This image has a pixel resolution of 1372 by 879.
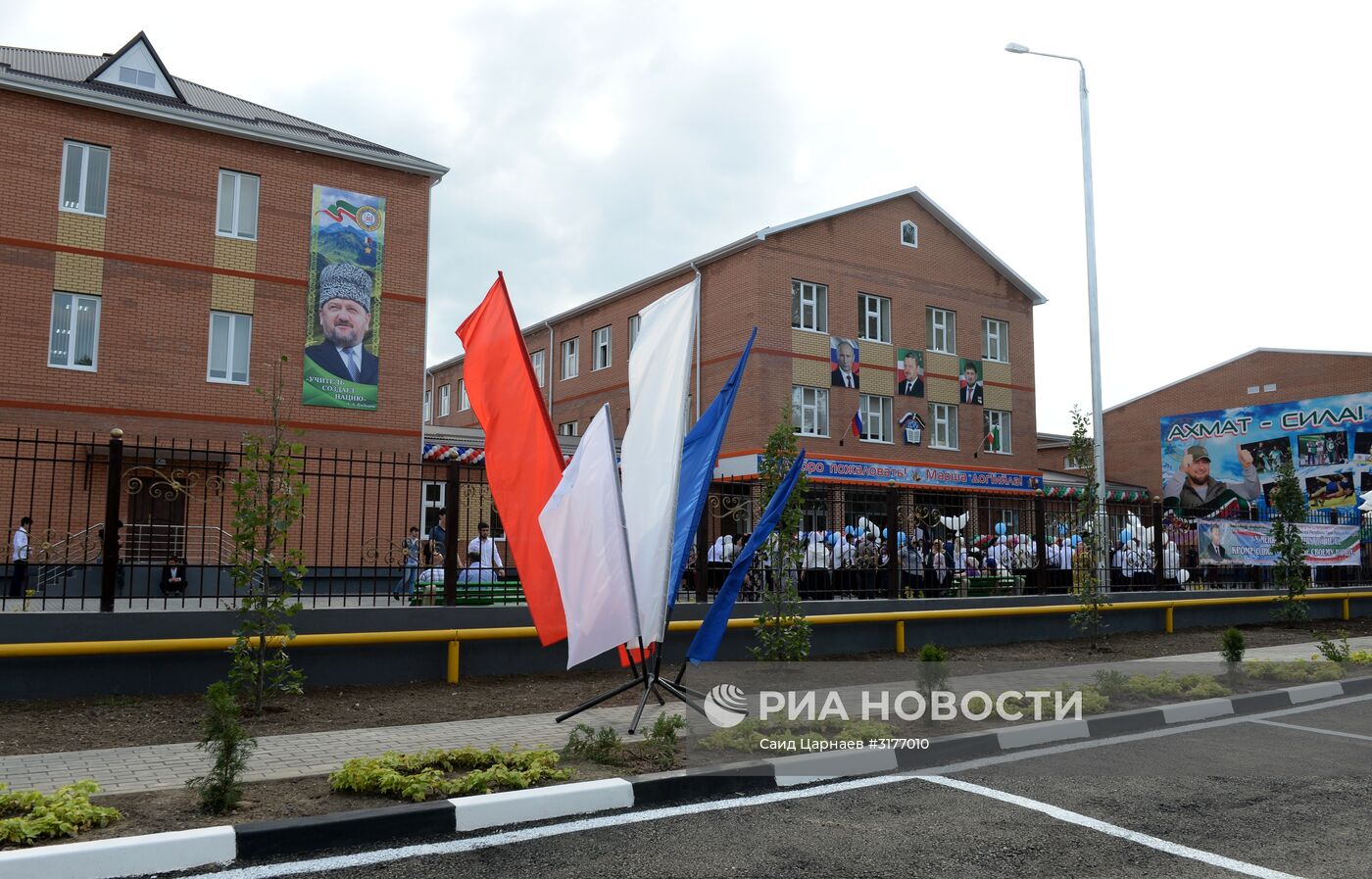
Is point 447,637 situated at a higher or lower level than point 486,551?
lower

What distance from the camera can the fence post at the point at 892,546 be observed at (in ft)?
44.3

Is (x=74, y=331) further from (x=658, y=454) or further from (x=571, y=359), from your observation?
(x=571, y=359)

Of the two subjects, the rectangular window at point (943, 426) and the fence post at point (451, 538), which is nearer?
the fence post at point (451, 538)

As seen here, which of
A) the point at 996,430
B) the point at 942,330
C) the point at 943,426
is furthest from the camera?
the point at 996,430

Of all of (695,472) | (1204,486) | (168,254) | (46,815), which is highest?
(168,254)

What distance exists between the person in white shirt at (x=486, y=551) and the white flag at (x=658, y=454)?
384cm

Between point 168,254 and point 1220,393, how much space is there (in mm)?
40837

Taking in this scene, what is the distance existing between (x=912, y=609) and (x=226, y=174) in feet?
62.7

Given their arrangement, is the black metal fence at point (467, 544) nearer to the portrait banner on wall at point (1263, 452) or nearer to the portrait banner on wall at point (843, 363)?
the portrait banner on wall at point (843, 363)

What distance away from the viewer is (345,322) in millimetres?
24516

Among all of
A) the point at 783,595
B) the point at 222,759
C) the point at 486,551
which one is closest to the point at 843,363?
the point at 486,551

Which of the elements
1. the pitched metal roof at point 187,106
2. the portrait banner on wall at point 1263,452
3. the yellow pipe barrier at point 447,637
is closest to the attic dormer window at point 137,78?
the pitched metal roof at point 187,106

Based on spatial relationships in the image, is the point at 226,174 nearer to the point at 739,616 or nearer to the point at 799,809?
the point at 739,616

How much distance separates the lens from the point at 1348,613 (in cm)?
1967
